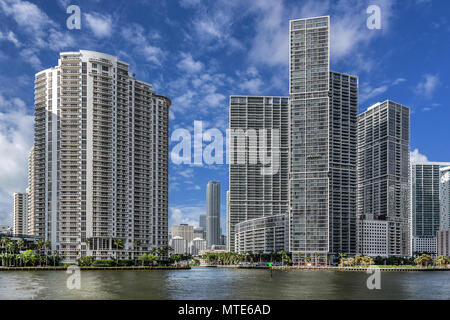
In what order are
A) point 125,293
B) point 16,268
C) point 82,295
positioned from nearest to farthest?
1. point 82,295
2. point 125,293
3. point 16,268
